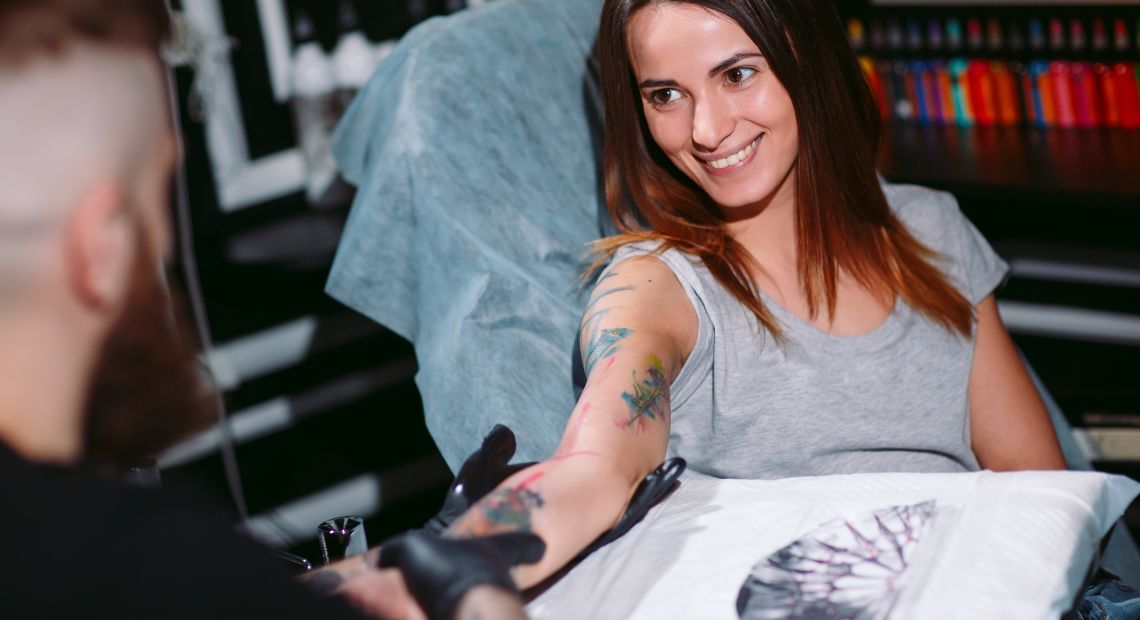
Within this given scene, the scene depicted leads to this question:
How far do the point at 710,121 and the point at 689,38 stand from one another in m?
0.09

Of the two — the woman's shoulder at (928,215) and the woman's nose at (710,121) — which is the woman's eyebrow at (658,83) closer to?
the woman's nose at (710,121)

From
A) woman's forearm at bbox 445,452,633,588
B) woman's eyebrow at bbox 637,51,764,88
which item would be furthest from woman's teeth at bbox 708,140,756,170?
woman's forearm at bbox 445,452,633,588

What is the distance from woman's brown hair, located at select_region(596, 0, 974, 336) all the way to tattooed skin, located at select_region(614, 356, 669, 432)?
0.69 ft

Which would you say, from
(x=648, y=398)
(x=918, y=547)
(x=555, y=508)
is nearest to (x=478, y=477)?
(x=555, y=508)

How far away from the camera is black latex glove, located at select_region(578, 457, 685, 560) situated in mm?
1034

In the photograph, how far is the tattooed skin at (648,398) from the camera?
1100 millimetres

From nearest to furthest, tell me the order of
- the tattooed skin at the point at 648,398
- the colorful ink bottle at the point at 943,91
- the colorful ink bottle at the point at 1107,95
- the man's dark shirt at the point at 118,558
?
the man's dark shirt at the point at 118,558 → the tattooed skin at the point at 648,398 → the colorful ink bottle at the point at 1107,95 → the colorful ink bottle at the point at 943,91

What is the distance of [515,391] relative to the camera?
1396 millimetres

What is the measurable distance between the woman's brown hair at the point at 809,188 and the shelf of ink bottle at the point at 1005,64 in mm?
1187

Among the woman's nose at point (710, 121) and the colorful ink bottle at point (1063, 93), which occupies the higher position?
the woman's nose at point (710, 121)

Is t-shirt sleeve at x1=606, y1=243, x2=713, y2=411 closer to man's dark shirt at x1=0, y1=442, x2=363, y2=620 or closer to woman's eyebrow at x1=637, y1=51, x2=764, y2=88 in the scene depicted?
woman's eyebrow at x1=637, y1=51, x2=764, y2=88

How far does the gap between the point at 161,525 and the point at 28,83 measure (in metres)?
0.23

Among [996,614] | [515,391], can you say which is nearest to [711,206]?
[515,391]

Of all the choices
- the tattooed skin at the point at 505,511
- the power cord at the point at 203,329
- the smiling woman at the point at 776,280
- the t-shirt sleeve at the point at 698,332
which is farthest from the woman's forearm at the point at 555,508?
the power cord at the point at 203,329
